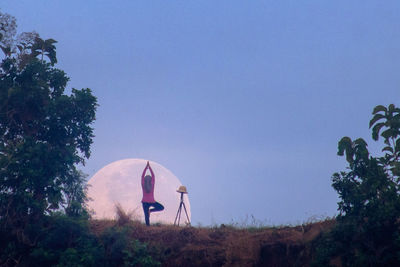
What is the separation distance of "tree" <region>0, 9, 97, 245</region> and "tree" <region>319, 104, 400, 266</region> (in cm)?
1236

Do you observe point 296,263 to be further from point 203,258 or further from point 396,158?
point 396,158

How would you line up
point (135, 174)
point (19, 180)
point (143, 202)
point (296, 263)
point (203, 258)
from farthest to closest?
point (135, 174) → point (143, 202) → point (19, 180) → point (203, 258) → point (296, 263)

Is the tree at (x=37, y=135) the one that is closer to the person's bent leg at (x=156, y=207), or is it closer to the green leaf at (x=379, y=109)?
the person's bent leg at (x=156, y=207)

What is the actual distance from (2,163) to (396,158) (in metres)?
16.2

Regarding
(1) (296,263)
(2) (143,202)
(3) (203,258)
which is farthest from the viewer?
(2) (143,202)

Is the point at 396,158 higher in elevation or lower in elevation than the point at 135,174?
lower

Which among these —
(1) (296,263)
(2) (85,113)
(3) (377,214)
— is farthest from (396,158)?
(2) (85,113)

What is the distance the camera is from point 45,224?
20156 millimetres

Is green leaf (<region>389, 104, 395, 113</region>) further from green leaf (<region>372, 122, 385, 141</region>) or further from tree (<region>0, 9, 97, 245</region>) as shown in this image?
tree (<region>0, 9, 97, 245</region>)

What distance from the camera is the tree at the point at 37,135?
19406 millimetres

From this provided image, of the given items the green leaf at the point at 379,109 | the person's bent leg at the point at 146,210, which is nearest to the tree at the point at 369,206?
the green leaf at the point at 379,109

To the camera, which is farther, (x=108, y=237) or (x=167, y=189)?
(x=167, y=189)

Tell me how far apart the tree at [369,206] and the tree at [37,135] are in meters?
12.4

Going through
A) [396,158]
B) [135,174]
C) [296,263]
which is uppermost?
[135,174]
